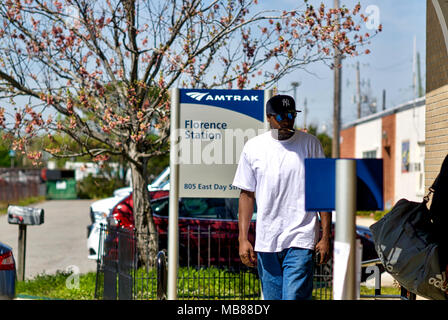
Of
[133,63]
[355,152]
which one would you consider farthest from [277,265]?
[355,152]

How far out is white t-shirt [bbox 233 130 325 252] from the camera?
14.8ft

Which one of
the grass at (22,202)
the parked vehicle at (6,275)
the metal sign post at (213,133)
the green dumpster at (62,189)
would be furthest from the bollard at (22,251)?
the green dumpster at (62,189)

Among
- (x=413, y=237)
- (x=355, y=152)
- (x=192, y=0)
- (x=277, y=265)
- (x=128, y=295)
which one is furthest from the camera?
(x=355, y=152)

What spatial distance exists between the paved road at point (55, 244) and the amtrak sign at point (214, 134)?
6.52 meters

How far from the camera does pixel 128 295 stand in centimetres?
Answer: 774

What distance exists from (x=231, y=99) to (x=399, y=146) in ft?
76.9

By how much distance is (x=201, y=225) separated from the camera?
10602 mm

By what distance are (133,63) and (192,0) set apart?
1.41 m

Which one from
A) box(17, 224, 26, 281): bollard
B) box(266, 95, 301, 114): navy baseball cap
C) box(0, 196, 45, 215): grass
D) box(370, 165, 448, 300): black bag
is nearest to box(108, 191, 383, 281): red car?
box(17, 224, 26, 281): bollard

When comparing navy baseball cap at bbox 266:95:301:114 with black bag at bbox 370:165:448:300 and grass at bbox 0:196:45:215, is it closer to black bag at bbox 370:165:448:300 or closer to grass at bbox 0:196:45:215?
black bag at bbox 370:165:448:300

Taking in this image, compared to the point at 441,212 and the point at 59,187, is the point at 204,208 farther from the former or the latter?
the point at 59,187

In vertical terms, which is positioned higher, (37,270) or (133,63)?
(133,63)

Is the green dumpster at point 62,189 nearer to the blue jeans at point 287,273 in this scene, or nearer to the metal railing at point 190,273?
the metal railing at point 190,273
